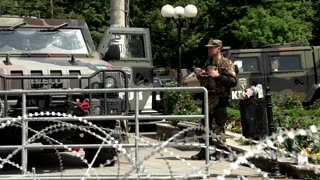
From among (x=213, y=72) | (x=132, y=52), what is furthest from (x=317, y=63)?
(x=213, y=72)

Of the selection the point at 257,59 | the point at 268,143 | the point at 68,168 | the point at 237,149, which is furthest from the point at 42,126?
the point at 257,59

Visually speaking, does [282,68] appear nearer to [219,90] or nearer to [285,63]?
[285,63]

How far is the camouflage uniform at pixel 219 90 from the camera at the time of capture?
9.52 meters

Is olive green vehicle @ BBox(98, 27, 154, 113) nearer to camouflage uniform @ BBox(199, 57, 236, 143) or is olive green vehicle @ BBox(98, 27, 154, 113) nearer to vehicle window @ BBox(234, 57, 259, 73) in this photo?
camouflage uniform @ BBox(199, 57, 236, 143)

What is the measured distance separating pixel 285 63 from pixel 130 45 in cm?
730

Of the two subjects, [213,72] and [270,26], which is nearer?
[213,72]

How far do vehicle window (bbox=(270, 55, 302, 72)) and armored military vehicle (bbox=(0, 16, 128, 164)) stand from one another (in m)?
8.74

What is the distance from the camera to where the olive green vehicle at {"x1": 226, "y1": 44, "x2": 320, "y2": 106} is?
1861cm

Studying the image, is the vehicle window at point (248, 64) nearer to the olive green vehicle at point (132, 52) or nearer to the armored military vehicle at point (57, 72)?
the olive green vehicle at point (132, 52)

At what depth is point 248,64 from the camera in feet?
61.4

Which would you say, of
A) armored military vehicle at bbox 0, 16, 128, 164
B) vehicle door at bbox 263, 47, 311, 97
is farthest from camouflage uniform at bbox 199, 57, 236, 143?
vehicle door at bbox 263, 47, 311, 97

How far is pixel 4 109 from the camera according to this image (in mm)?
8594

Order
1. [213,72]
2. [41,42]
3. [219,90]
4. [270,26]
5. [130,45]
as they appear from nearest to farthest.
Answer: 1. [213,72]
2. [219,90]
3. [41,42]
4. [130,45]
5. [270,26]

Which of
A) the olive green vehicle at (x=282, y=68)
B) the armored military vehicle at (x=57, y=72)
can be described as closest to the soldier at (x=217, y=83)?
the armored military vehicle at (x=57, y=72)
